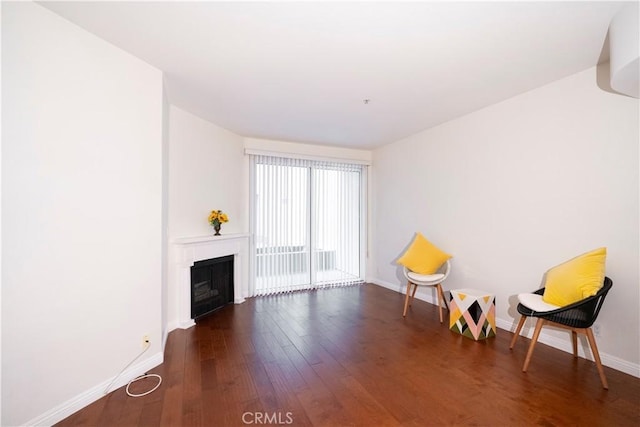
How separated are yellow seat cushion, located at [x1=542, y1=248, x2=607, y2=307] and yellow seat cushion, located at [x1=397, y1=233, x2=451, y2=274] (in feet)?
4.17

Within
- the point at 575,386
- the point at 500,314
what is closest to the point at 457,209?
the point at 500,314

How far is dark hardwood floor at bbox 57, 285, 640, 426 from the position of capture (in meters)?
1.77

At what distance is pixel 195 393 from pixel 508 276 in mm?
3229

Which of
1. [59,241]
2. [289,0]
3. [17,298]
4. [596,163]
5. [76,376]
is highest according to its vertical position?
[289,0]

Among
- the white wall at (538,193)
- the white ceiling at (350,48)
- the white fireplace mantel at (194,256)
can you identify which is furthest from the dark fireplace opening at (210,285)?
the white wall at (538,193)

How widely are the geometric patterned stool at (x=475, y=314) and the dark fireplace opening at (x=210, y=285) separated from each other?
119 inches

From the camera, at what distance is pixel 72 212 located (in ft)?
5.93

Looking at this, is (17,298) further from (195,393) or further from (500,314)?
(500,314)

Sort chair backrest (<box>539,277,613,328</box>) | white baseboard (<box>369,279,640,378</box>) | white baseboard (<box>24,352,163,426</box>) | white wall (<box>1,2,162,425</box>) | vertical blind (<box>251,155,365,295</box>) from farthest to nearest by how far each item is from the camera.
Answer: vertical blind (<box>251,155,365,295</box>) < white baseboard (<box>369,279,640,378</box>) < chair backrest (<box>539,277,613,328</box>) < white baseboard (<box>24,352,163,426</box>) < white wall (<box>1,2,162,425</box>)

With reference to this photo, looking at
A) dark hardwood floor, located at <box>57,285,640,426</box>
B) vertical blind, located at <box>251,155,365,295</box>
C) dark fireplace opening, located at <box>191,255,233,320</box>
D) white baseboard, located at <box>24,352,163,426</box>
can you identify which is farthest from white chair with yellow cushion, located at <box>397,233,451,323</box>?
white baseboard, located at <box>24,352,163,426</box>

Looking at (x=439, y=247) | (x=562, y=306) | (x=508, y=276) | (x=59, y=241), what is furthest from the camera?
(x=439, y=247)

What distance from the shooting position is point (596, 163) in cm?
238

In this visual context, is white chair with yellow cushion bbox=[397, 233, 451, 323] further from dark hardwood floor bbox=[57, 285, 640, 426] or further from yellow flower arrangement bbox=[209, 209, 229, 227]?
yellow flower arrangement bbox=[209, 209, 229, 227]

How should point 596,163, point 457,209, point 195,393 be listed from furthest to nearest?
point 457,209, point 596,163, point 195,393
